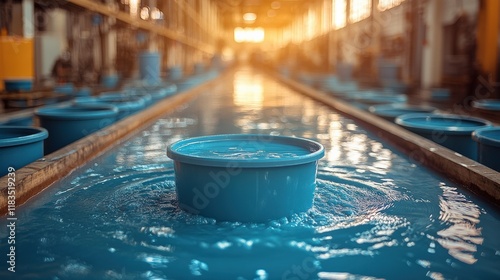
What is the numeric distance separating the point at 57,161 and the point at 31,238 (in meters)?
1.28

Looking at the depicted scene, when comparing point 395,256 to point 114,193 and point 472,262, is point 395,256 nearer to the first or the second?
point 472,262

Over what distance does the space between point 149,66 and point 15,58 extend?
5.27 metres

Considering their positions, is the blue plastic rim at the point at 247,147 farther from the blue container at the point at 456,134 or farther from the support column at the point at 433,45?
the support column at the point at 433,45

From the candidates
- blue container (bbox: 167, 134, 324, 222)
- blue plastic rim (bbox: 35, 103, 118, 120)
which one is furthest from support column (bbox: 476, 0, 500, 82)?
blue container (bbox: 167, 134, 324, 222)

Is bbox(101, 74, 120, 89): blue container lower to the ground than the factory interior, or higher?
higher

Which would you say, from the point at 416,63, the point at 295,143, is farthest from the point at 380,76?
the point at 295,143

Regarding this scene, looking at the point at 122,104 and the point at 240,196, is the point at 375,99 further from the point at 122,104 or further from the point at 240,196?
the point at 240,196

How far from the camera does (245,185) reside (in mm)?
2711

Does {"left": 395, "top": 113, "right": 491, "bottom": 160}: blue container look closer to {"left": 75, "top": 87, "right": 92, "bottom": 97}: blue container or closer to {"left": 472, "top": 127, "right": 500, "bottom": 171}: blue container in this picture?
{"left": 472, "top": 127, "right": 500, "bottom": 171}: blue container

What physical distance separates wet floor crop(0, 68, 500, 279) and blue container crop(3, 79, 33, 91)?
5023mm

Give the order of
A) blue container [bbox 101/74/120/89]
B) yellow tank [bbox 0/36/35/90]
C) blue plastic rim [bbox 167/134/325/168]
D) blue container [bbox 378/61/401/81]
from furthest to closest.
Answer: blue container [bbox 378/61/401/81] → blue container [bbox 101/74/120/89] → yellow tank [bbox 0/36/35/90] → blue plastic rim [bbox 167/134/325/168]

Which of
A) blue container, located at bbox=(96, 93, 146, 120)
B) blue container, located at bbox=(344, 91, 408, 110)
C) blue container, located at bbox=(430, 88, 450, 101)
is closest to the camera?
blue container, located at bbox=(96, 93, 146, 120)

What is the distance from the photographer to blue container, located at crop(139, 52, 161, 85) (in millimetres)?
13172

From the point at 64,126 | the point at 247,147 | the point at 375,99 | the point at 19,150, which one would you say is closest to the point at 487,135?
the point at 247,147
